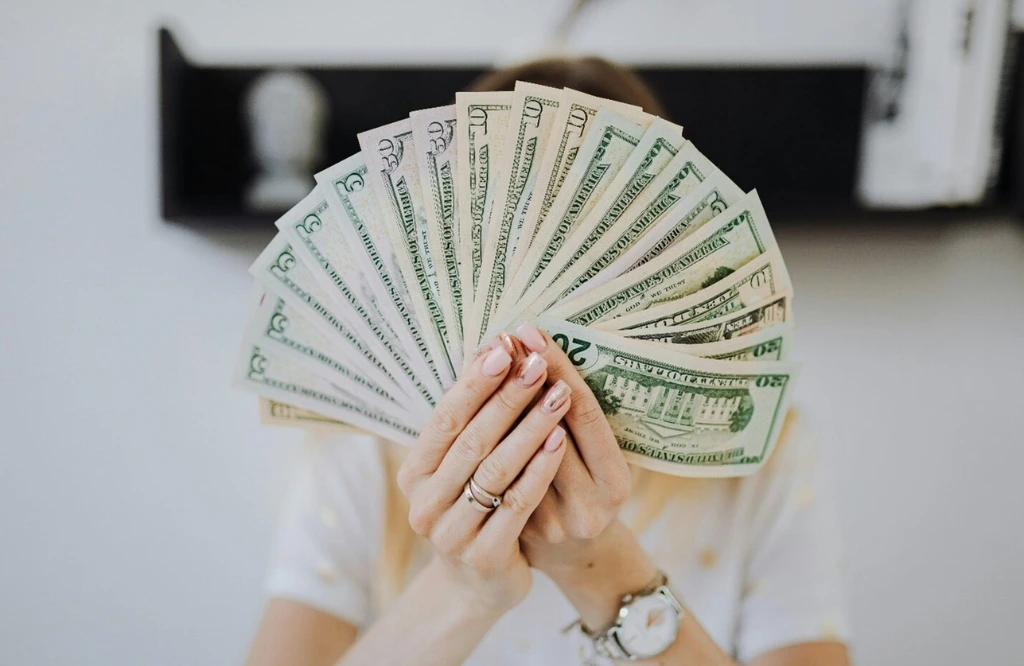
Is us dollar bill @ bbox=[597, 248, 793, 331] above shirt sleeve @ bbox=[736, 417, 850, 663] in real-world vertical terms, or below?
above

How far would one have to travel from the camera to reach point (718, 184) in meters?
0.52

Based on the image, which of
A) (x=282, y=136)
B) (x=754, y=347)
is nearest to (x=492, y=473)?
(x=754, y=347)

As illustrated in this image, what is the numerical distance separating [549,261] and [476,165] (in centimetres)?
10

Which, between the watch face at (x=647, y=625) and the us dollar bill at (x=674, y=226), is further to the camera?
the watch face at (x=647, y=625)

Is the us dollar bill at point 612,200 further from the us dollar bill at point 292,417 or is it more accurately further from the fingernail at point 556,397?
the us dollar bill at point 292,417

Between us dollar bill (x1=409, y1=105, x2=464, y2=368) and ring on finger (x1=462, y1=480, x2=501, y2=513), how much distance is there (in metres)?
0.10

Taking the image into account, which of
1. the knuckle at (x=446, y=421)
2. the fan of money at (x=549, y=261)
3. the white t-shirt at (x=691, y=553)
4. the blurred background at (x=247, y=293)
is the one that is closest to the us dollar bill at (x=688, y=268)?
the fan of money at (x=549, y=261)

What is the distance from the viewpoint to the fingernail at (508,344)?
0.49 meters

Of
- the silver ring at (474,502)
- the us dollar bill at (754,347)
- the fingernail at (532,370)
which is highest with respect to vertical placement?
the us dollar bill at (754,347)

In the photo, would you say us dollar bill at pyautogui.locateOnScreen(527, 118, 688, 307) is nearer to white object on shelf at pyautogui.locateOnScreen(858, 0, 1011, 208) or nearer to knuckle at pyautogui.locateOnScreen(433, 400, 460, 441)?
knuckle at pyautogui.locateOnScreen(433, 400, 460, 441)

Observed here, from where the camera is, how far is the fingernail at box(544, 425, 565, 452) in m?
0.51

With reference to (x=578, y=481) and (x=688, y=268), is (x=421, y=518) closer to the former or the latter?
(x=578, y=481)

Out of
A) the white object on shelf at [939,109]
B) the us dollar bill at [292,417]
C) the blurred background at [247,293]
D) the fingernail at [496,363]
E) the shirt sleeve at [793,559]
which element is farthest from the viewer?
the blurred background at [247,293]

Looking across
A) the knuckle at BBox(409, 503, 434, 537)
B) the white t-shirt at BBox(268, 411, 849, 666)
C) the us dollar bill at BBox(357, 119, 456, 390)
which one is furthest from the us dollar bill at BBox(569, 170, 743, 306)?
the white t-shirt at BBox(268, 411, 849, 666)
